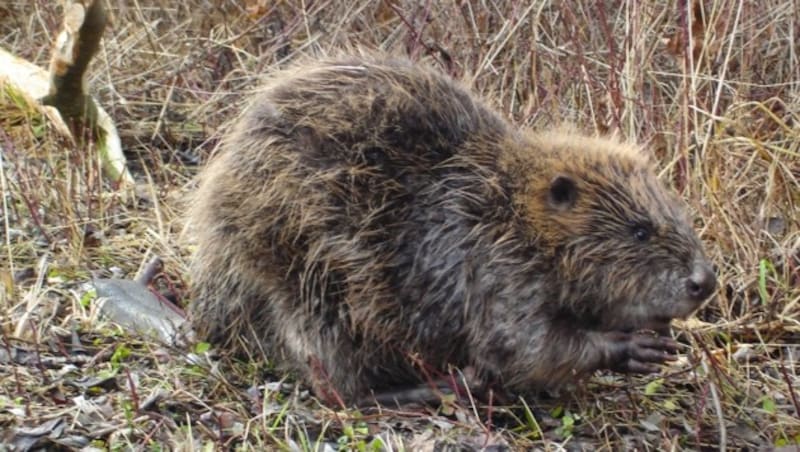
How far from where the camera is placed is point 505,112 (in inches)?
215

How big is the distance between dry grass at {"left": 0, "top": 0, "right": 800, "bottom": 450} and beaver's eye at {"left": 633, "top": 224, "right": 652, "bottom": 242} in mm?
514

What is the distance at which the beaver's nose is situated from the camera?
11.4ft

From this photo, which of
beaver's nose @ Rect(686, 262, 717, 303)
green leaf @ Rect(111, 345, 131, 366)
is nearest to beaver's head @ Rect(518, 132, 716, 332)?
beaver's nose @ Rect(686, 262, 717, 303)

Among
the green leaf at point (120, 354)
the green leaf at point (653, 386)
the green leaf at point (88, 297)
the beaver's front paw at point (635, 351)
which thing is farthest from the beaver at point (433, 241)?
the green leaf at point (88, 297)

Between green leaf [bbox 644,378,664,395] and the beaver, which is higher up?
the beaver

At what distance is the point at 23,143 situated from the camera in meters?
5.85

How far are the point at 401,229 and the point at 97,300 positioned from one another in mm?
1189

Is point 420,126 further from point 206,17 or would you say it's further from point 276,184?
point 206,17

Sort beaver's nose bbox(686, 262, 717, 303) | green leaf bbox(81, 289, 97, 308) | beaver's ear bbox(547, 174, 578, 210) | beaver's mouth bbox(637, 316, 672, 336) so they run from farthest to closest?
green leaf bbox(81, 289, 97, 308) → beaver's ear bbox(547, 174, 578, 210) → beaver's mouth bbox(637, 316, 672, 336) → beaver's nose bbox(686, 262, 717, 303)

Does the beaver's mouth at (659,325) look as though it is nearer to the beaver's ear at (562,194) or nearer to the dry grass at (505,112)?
the dry grass at (505,112)

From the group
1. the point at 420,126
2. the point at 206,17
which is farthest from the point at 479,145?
the point at 206,17

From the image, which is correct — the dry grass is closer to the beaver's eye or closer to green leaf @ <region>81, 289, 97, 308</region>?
green leaf @ <region>81, 289, 97, 308</region>

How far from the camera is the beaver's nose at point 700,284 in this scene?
348cm

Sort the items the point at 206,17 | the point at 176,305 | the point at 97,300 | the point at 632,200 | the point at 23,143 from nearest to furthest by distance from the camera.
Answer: the point at 632,200
the point at 97,300
the point at 176,305
the point at 23,143
the point at 206,17
